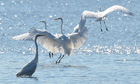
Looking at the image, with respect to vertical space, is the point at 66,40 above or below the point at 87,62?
above

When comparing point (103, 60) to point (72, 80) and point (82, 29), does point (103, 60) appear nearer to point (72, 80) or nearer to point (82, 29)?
point (82, 29)

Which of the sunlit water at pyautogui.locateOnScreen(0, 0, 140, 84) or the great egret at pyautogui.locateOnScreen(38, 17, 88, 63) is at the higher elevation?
the great egret at pyautogui.locateOnScreen(38, 17, 88, 63)

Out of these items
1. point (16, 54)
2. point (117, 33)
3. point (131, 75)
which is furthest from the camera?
point (117, 33)

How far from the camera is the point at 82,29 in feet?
51.2

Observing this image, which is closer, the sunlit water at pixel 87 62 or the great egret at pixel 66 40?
the sunlit water at pixel 87 62

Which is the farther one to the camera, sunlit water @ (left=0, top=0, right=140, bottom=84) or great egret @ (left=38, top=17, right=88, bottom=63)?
great egret @ (left=38, top=17, right=88, bottom=63)

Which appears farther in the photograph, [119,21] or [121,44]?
[119,21]

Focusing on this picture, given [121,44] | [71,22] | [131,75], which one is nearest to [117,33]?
[121,44]

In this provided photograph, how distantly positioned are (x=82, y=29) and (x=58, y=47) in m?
1.22

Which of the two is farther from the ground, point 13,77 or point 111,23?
point 111,23

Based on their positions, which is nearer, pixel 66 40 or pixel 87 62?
pixel 66 40

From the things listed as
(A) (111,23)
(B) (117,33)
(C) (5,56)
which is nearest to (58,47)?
(C) (5,56)

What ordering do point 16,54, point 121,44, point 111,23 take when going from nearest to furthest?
point 16,54
point 121,44
point 111,23

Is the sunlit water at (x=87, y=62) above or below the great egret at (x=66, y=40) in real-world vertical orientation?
below
